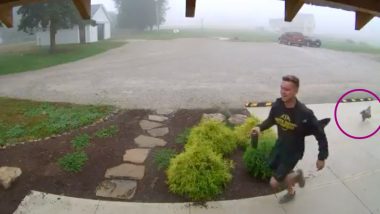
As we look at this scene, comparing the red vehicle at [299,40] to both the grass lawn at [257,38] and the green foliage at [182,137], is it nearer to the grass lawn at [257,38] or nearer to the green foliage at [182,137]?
the grass lawn at [257,38]

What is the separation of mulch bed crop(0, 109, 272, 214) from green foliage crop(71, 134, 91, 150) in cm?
10

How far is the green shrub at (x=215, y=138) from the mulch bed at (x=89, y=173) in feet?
0.73

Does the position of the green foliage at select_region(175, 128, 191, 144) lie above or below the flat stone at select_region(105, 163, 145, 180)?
above

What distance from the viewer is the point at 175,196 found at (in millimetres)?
5035

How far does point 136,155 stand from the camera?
625 cm

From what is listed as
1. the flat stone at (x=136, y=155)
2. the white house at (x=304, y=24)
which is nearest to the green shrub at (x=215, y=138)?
the flat stone at (x=136, y=155)

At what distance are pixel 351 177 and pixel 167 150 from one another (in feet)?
9.94

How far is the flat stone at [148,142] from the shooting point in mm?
6668

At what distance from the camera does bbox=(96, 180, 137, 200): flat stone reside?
507 centimetres

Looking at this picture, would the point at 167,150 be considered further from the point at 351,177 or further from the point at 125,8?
the point at 125,8

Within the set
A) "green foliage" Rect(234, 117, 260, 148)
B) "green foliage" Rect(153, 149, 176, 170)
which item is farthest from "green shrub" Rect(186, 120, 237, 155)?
"green foliage" Rect(153, 149, 176, 170)

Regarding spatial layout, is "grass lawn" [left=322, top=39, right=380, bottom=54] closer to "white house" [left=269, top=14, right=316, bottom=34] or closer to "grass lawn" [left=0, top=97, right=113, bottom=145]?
"grass lawn" [left=0, top=97, right=113, bottom=145]

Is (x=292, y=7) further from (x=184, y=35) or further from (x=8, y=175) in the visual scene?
(x=184, y=35)

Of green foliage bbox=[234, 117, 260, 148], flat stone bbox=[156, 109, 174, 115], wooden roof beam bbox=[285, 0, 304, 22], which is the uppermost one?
wooden roof beam bbox=[285, 0, 304, 22]
